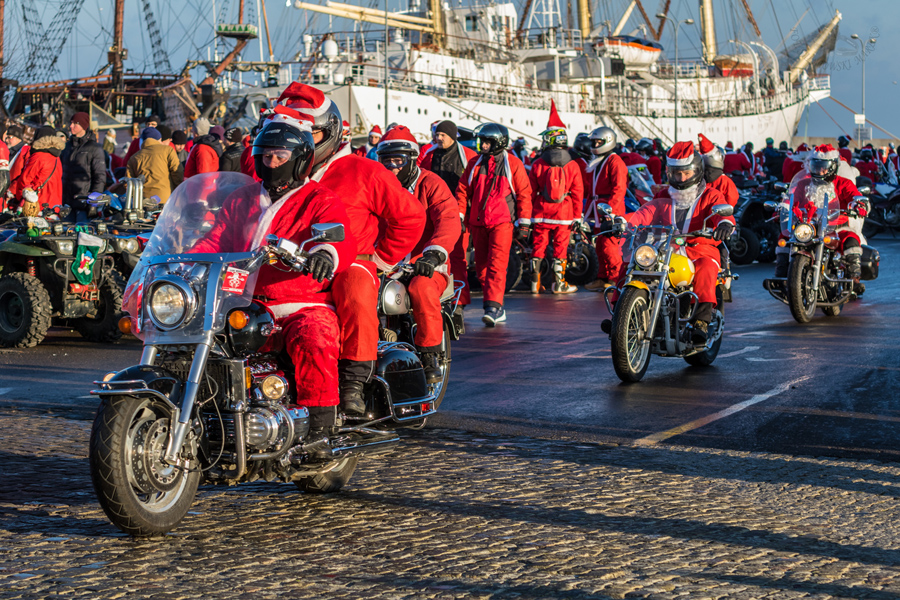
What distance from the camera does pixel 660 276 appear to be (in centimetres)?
883

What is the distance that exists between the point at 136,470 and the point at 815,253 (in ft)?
30.8

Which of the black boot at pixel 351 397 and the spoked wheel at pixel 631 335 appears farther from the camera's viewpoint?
the spoked wheel at pixel 631 335

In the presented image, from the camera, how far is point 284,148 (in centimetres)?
498

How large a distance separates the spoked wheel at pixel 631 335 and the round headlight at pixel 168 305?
14.7 feet

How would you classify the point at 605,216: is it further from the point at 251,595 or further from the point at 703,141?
the point at 251,595

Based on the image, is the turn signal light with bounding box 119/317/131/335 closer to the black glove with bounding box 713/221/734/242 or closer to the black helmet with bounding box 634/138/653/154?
the black glove with bounding box 713/221/734/242

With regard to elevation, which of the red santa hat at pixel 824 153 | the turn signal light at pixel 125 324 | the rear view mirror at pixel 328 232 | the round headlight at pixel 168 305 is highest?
the red santa hat at pixel 824 153

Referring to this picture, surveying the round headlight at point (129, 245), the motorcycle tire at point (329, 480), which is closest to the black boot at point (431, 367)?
the motorcycle tire at point (329, 480)

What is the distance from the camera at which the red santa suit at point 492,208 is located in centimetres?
1231

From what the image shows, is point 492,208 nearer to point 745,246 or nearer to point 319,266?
point 319,266

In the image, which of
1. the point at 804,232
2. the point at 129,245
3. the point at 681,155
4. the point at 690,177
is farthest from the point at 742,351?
the point at 129,245

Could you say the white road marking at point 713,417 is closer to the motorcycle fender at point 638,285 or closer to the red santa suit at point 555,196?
the motorcycle fender at point 638,285

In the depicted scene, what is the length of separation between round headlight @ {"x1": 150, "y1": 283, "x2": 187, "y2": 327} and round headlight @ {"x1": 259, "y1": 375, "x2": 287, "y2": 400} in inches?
18.5

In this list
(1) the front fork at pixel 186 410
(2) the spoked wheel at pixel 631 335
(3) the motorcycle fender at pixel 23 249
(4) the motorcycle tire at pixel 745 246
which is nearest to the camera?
(1) the front fork at pixel 186 410
